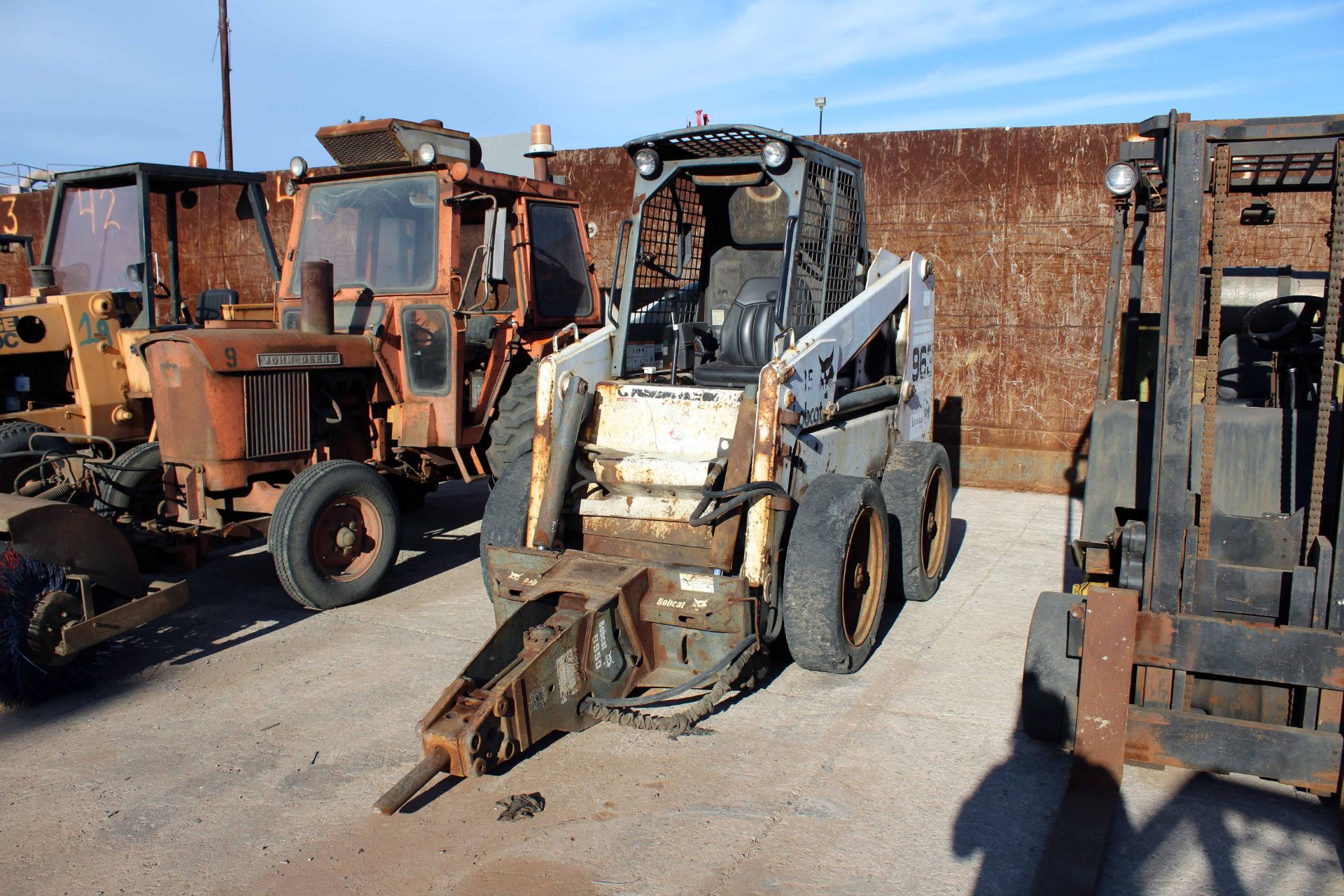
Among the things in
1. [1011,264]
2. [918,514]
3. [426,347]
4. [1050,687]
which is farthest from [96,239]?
[1011,264]

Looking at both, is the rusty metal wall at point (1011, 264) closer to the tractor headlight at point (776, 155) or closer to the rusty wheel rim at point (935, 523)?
the rusty wheel rim at point (935, 523)

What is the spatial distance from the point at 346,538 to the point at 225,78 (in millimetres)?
16070

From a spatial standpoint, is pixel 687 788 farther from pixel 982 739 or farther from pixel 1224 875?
pixel 1224 875

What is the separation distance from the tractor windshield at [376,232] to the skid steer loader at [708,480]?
1.38 m

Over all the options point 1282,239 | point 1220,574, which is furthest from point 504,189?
point 1282,239

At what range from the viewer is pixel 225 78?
18.2 meters

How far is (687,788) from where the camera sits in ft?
11.6

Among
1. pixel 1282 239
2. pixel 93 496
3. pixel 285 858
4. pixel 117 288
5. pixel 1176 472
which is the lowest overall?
pixel 285 858

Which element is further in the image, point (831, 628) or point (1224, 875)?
point (831, 628)

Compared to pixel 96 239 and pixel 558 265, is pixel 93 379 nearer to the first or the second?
pixel 96 239

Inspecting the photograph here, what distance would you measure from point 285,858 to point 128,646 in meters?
2.49

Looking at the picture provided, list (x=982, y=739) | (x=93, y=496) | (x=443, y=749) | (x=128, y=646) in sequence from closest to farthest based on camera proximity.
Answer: (x=443, y=749), (x=982, y=739), (x=128, y=646), (x=93, y=496)

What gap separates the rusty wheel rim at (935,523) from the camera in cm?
589

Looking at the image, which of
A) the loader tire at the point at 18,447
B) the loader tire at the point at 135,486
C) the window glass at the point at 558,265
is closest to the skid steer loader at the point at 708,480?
the window glass at the point at 558,265
